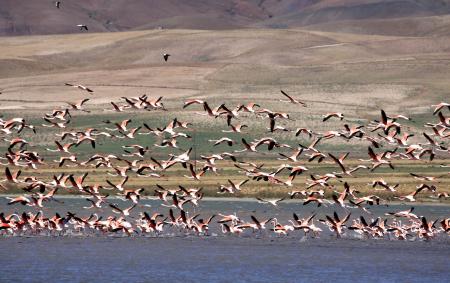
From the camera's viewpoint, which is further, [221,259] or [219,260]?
[221,259]

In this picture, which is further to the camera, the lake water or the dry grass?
the dry grass

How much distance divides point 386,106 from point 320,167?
136ft

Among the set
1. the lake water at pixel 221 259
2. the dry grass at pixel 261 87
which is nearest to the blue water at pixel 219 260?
the lake water at pixel 221 259

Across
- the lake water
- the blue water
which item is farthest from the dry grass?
the blue water

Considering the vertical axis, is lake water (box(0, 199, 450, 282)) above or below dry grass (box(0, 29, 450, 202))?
above

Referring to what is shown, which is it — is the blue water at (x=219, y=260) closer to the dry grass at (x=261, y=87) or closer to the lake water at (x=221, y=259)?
the lake water at (x=221, y=259)

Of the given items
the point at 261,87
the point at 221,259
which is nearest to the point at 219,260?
the point at 221,259

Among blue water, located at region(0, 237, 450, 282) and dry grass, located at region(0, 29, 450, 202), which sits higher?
blue water, located at region(0, 237, 450, 282)

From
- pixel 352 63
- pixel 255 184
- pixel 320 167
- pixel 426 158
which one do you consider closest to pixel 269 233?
pixel 255 184

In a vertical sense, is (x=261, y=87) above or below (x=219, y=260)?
below

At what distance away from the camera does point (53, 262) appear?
2014 inches

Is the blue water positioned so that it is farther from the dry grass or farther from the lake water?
the dry grass

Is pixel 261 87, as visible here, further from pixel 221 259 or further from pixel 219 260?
pixel 219 260

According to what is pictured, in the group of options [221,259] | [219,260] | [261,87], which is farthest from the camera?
[261,87]
